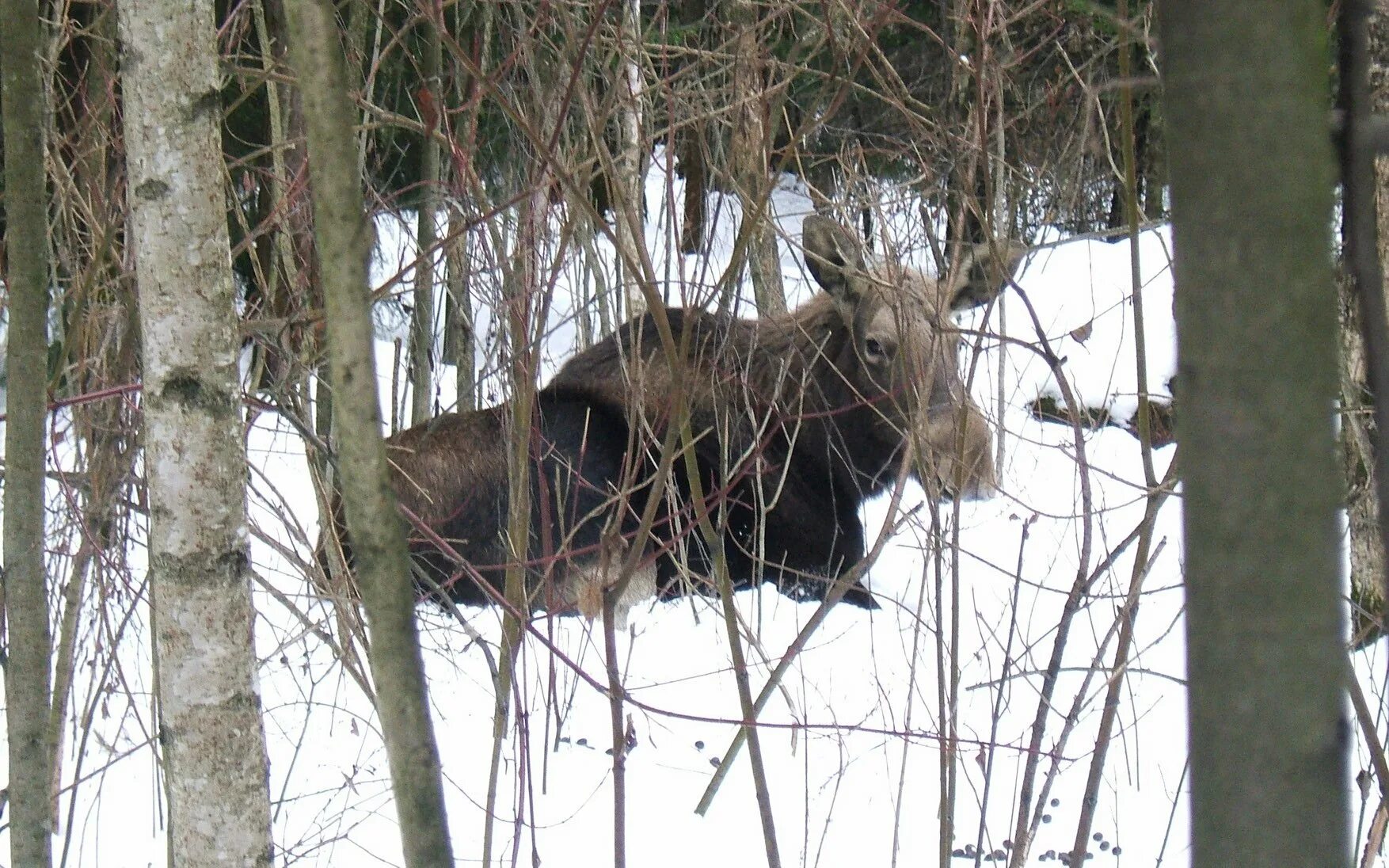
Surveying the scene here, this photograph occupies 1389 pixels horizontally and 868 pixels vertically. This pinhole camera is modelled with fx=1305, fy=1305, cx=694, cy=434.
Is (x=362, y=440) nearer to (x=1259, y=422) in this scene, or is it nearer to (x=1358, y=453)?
(x=1259, y=422)

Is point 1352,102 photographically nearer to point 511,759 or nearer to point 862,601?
point 511,759

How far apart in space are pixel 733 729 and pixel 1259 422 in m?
3.60

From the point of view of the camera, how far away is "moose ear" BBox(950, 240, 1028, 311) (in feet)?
9.11

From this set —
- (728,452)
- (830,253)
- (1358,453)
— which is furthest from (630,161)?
(1358,453)

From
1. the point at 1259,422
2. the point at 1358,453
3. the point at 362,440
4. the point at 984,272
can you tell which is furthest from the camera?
the point at 1358,453

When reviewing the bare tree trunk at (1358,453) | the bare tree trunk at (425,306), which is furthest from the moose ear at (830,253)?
the bare tree trunk at (425,306)

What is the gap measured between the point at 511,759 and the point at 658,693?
2.08 ft

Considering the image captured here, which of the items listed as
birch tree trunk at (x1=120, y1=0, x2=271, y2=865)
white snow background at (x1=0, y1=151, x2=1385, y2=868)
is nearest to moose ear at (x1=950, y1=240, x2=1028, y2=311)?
white snow background at (x1=0, y1=151, x2=1385, y2=868)

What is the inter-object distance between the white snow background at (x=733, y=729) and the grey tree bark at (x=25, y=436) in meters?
0.65

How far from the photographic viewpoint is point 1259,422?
2.24ft

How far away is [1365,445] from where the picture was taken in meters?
3.10

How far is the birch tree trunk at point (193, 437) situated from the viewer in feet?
6.30

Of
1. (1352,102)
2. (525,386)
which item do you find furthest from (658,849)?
(1352,102)

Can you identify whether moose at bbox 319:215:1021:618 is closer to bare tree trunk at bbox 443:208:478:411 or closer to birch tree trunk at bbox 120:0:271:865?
bare tree trunk at bbox 443:208:478:411
